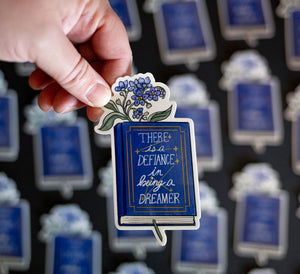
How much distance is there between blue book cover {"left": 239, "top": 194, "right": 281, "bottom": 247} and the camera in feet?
4.99

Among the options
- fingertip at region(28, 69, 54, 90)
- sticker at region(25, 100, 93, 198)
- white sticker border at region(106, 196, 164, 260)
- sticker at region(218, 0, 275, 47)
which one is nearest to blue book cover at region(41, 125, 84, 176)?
sticker at region(25, 100, 93, 198)

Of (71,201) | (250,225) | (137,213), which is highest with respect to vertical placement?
(137,213)

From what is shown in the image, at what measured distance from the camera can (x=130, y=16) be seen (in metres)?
1.54

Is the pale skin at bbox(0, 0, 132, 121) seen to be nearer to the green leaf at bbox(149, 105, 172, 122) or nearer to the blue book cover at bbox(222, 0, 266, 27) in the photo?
the green leaf at bbox(149, 105, 172, 122)

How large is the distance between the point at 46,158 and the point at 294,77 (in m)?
1.19

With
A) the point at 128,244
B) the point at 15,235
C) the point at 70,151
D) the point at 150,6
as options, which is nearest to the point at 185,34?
Answer: the point at 150,6

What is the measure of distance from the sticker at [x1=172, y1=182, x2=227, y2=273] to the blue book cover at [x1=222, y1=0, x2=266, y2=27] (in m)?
0.75

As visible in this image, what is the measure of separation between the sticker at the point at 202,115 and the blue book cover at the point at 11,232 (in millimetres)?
875

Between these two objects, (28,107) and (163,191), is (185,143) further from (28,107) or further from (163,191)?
(28,107)

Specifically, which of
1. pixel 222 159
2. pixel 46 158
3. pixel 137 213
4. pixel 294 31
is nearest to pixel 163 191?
pixel 137 213

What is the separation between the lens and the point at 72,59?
65cm

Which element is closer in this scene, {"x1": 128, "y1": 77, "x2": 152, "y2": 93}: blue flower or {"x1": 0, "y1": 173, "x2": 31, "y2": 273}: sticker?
{"x1": 128, "y1": 77, "x2": 152, "y2": 93}: blue flower

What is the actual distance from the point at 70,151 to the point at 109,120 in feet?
3.25

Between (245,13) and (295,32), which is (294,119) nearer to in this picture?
(295,32)
